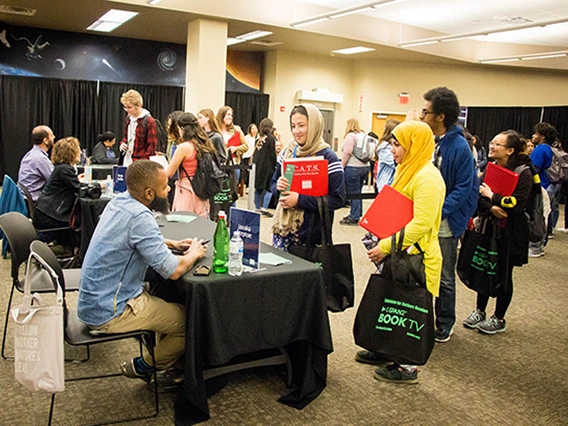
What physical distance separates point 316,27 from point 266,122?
2489 mm

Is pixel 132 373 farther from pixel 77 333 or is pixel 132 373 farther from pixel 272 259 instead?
pixel 272 259

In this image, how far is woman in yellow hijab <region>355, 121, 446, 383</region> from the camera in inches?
96.8

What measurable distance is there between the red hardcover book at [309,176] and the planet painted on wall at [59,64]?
894 cm

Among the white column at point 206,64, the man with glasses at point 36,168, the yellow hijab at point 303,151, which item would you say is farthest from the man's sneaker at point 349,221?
the yellow hijab at point 303,151

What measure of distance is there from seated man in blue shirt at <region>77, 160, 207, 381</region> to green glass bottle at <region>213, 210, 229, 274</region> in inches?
3.9

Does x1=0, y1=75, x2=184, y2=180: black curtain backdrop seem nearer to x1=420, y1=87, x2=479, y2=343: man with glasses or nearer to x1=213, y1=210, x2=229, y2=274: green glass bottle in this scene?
x1=420, y1=87, x2=479, y2=343: man with glasses

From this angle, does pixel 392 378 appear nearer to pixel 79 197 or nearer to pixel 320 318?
pixel 320 318

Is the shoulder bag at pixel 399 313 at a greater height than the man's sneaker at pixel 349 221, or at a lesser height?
greater

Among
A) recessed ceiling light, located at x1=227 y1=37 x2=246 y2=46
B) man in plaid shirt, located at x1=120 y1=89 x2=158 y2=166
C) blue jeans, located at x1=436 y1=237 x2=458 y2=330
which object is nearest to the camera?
blue jeans, located at x1=436 y1=237 x2=458 y2=330

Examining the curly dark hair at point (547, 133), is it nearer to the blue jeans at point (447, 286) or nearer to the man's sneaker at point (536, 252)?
the man's sneaker at point (536, 252)

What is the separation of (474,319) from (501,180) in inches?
38.5

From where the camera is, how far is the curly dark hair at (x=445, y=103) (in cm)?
285

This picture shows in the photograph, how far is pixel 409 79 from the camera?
1225cm

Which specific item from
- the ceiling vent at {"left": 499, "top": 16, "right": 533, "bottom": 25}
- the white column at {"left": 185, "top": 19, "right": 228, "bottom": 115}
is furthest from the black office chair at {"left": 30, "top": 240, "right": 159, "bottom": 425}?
the ceiling vent at {"left": 499, "top": 16, "right": 533, "bottom": 25}
